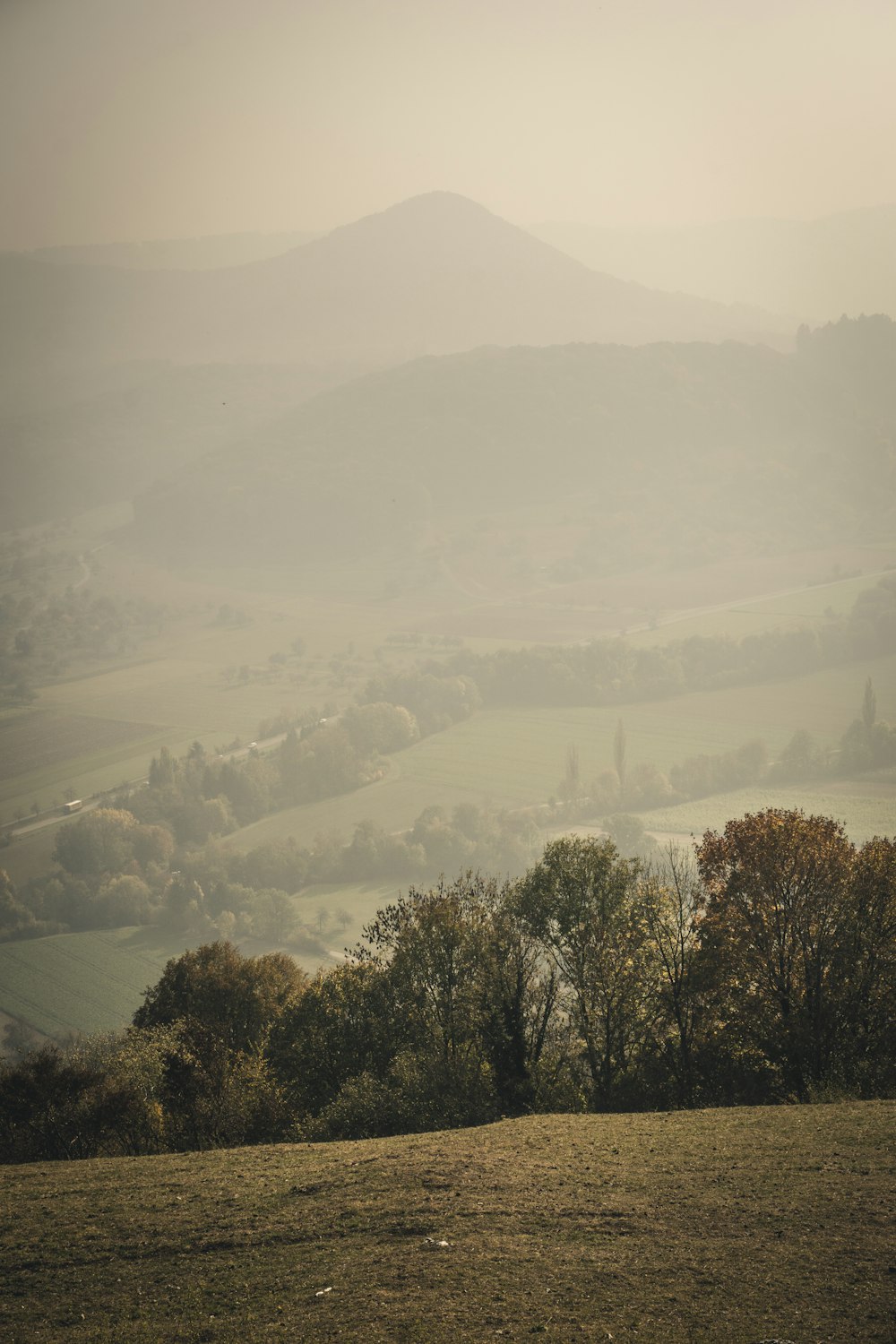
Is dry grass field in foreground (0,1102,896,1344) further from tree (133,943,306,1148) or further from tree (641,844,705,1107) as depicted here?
tree (641,844,705,1107)

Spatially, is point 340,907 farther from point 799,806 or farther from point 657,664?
point 657,664

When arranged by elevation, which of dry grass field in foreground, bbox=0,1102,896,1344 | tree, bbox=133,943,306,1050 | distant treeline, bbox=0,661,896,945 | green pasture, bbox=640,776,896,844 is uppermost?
dry grass field in foreground, bbox=0,1102,896,1344

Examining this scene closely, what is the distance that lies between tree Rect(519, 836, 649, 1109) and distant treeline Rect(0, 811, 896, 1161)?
5 cm

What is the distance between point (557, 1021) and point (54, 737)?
3903 inches

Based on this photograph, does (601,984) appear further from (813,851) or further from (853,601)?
(853,601)

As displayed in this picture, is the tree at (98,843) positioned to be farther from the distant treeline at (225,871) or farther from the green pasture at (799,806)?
the green pasture at (799,806)

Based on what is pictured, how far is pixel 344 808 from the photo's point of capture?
83.8 metres

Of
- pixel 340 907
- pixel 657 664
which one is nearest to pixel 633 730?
pixel 657 664

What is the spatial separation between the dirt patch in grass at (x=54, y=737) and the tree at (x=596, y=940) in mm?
90215

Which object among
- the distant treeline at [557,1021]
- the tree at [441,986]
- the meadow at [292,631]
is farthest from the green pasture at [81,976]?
the tree at [441,986]

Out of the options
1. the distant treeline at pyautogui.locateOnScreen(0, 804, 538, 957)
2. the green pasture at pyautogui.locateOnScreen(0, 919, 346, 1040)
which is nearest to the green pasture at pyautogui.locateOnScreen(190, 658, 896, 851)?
the distant treeline at pyautogui.locateOnScreen(0, 804, 538, 957)

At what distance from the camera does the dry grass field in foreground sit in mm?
10141

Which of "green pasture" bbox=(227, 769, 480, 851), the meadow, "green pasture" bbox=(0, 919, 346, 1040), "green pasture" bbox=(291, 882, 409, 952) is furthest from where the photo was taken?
the meadow

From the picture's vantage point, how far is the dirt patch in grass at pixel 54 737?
10319cm
